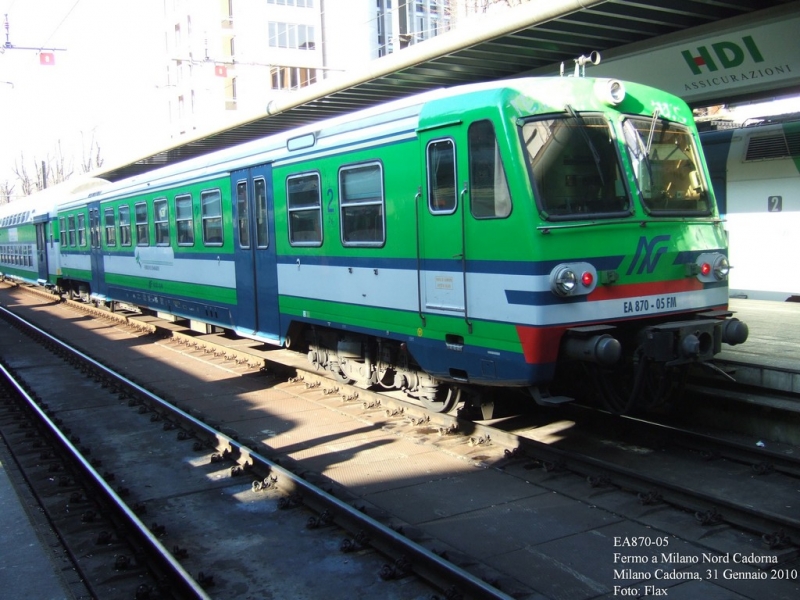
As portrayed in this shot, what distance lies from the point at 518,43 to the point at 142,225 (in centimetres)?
851

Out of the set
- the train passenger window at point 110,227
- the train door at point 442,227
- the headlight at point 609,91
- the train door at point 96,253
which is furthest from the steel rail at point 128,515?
the train door at point 96,253

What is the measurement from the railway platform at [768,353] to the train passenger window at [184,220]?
8.60 meters

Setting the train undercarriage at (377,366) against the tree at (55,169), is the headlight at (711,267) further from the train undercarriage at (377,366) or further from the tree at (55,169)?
the tree at (55,169)

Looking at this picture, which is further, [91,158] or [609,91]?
[91,158]

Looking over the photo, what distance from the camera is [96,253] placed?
19328 mm

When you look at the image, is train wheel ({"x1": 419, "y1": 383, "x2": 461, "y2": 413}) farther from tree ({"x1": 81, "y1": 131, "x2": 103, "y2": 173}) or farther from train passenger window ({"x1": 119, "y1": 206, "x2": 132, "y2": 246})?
tree ({"x1": 81, "y1": 131, "x2": 103, "y2": 173})

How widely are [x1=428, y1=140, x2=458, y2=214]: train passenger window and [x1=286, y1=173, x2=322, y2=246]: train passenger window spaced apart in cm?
227

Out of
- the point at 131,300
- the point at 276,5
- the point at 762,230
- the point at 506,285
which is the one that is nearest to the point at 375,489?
the point at 506,285

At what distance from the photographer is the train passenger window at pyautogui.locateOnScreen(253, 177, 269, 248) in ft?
33.9

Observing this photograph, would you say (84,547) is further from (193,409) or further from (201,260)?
(201,260)

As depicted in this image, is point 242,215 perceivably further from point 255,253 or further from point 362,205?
point 362,205

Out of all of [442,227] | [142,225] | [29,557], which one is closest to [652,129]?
[442,227]

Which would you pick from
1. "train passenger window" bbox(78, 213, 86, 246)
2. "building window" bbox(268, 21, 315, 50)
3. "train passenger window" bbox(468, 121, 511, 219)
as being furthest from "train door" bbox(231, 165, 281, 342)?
"building window" bbox(268, 21, 315, 50)

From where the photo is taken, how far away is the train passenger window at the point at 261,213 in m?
10.3
